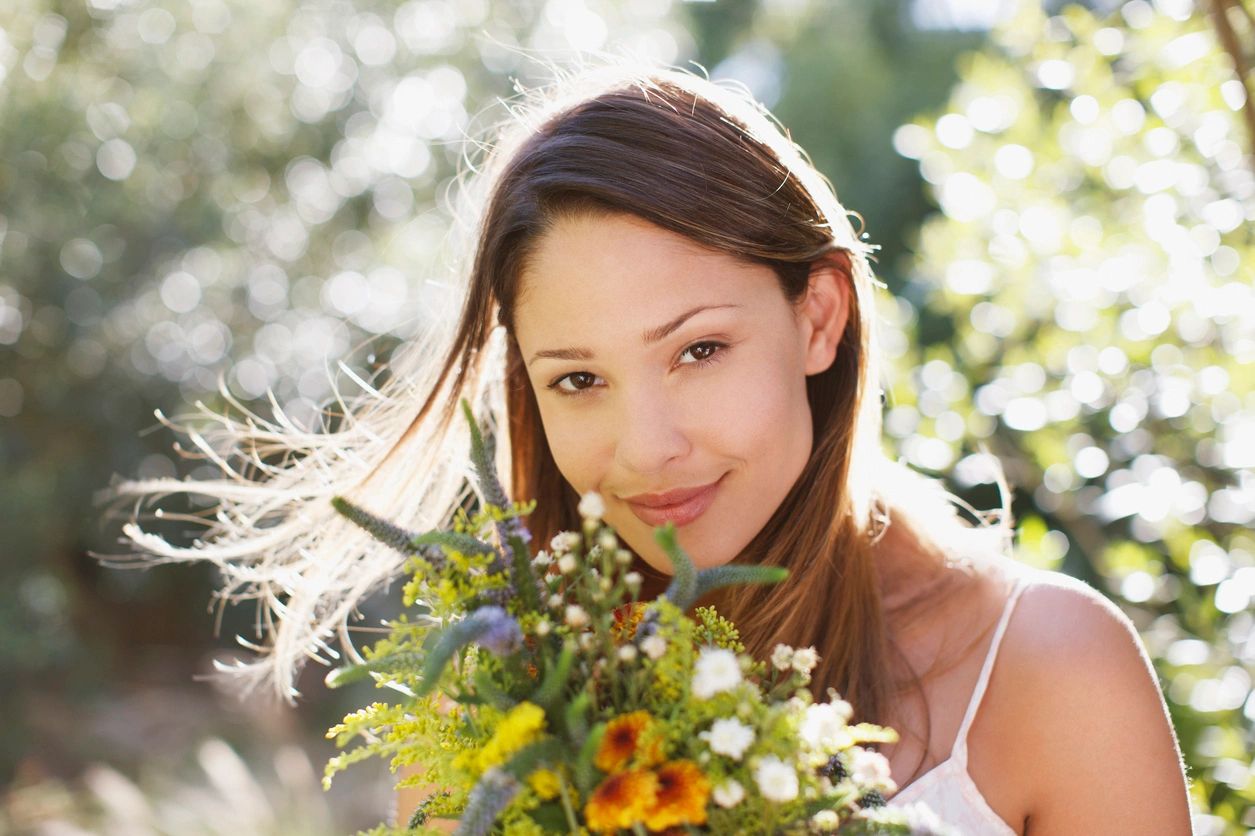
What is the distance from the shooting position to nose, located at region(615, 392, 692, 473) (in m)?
1.73

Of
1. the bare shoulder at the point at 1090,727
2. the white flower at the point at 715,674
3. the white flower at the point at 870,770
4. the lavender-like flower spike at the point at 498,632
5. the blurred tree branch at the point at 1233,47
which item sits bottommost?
the bare shoulder at the point at 1090,727

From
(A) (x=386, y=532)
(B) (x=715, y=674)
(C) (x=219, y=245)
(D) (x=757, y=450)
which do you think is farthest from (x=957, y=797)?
(C) (x=219, y=245)

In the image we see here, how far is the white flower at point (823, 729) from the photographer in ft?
3.51

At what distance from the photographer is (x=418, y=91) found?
31.1ft

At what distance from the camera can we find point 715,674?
1049 mm

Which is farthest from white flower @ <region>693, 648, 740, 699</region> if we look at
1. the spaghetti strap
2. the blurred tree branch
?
the blurred tree branch

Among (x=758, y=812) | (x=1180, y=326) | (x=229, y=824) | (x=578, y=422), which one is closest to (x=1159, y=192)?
(x=1180, y=326)

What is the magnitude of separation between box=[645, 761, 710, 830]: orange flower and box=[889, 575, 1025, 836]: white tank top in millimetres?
881

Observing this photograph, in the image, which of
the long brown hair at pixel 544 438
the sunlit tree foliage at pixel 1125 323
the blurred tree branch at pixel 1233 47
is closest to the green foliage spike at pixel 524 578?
the long brown hair at pixel 544 438

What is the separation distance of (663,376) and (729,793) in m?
0.83

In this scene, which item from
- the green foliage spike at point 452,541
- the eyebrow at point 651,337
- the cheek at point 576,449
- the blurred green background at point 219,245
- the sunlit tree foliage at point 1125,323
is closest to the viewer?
the green foliage spike at point 452,541

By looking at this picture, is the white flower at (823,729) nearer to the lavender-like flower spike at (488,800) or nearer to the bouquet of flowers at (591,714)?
the bouquet of flowers at (591,714)

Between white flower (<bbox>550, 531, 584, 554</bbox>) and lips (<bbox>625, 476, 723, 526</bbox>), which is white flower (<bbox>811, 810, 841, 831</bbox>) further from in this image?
lips (<bbox>625, 476, 723, 526</bbox>)

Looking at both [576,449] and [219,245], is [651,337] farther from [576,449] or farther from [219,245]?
[219,245]
